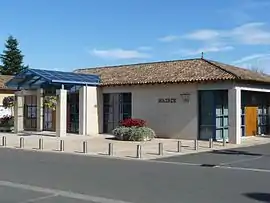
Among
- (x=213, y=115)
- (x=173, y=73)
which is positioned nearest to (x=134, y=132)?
(x=213, y=115)

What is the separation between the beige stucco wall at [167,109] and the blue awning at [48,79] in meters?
2.65

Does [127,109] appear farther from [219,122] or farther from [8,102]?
[8,102]

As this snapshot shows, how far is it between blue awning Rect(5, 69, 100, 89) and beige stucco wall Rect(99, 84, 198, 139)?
2655mm

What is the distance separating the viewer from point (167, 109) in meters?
28.4

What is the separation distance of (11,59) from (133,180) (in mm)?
63167

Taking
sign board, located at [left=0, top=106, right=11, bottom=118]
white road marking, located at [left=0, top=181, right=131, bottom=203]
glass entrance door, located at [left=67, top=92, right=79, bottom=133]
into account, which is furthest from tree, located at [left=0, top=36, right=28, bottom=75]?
white road marking, located at [left=0, top=181, right=131, bottom=203]

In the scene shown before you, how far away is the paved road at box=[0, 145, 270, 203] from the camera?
9.22 meters

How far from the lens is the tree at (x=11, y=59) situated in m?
70.4

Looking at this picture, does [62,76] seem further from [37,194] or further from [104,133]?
[37,194]

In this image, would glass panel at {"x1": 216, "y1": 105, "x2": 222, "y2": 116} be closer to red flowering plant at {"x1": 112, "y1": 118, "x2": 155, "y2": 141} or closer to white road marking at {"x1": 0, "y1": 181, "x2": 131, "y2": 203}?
red flowering plant at {"x1": 112, "y1": 118, "x2": 155, "y2": 141}

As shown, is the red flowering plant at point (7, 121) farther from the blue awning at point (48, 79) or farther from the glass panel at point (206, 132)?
the glass panel at point (206, 132)

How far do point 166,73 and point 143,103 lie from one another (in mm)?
2431

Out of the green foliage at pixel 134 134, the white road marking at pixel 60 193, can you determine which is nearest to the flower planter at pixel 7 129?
the green foliage at pixel 134 134

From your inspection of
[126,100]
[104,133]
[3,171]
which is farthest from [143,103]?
[3,171]
